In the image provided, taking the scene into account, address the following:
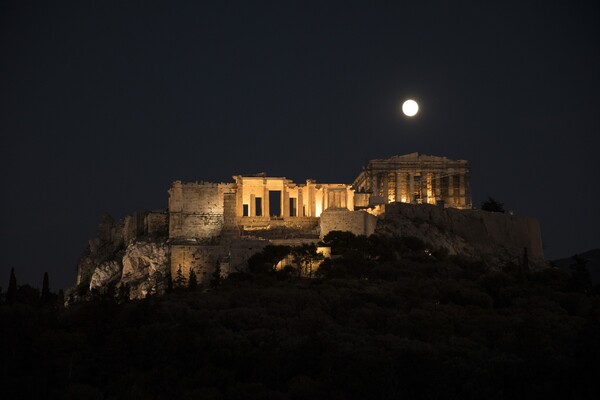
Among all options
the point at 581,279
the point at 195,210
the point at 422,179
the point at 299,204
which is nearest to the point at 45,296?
the point at 195,210

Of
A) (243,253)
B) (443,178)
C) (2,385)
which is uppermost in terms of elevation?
(443,178)

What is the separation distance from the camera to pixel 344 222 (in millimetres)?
50844

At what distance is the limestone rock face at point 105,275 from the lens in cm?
5191

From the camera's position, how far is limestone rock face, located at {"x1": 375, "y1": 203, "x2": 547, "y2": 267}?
2191 inches

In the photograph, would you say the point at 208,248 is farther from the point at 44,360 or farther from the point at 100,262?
the point at 44,360

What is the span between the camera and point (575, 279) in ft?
160

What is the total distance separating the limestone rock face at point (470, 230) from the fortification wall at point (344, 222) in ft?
7.65

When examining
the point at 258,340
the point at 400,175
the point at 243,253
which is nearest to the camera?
the point at 258,340

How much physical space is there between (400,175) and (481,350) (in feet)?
111

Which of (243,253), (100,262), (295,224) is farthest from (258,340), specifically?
(100,262)

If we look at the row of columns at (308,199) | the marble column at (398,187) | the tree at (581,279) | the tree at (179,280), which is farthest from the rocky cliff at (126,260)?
the tree at (581,279)

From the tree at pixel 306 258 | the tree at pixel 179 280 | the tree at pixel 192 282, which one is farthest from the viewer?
the tree at pixel 306 258

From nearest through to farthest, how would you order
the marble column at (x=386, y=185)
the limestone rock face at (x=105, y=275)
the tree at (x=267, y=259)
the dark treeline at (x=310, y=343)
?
the dark treeline at (x=310, y=343)
the tree at (x=267, y=259)
the limestone rock face at (x=105, y=275)
the marble column at (x=386, y=185)

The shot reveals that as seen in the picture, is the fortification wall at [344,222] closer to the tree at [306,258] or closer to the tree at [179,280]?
the tree at [306,258]
